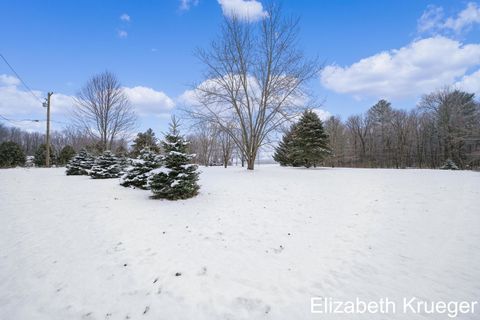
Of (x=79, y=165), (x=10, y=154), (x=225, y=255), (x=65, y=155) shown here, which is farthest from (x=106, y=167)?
(x=65, y=155)

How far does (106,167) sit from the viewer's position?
40.8 feet

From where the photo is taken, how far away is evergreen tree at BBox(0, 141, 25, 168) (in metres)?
21.5

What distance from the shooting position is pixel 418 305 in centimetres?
263

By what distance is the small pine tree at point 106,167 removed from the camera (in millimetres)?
12031

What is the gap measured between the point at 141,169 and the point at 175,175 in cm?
284

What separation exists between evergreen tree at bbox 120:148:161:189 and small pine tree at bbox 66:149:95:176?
7033 mm

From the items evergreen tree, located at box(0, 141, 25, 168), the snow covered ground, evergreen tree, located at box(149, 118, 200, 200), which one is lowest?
the snow covered ground

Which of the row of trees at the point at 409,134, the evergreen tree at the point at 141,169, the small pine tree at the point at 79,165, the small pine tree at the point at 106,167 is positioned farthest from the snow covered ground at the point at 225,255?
the row of trees at the point at 409,134

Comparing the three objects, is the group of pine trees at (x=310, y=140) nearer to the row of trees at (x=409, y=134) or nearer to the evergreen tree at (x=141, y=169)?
the row of trees at (x=409, y=134)

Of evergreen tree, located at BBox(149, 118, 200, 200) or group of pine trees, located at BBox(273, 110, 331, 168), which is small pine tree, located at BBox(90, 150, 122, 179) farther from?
group of pine trees, located at BBox(273, 110, 331, 168)

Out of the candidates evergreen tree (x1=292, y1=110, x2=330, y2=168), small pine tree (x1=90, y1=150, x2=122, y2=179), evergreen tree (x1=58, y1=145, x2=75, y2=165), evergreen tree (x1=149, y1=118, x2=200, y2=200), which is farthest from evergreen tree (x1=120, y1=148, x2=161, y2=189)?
evergreen tree (x1=58, y1=145, x2=75, y2=165)

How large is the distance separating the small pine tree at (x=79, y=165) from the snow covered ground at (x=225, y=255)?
26.9ft

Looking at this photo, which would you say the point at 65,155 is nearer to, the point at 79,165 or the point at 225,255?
the point at 79,165

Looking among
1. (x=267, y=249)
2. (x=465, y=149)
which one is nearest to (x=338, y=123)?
(x=465, y=149)
